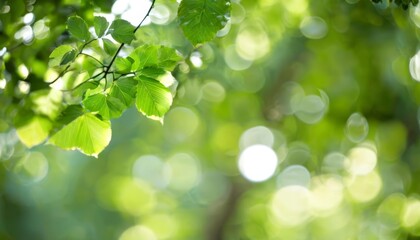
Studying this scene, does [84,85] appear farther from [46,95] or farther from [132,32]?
[46,95]

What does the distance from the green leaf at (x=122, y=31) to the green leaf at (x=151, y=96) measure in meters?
0.05

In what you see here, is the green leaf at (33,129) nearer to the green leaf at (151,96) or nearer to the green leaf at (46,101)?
the green leaf at (46,101)

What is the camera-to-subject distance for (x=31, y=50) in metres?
1.14

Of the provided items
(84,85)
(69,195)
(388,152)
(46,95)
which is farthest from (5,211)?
(84,85)

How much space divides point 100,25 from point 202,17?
132 millimetres

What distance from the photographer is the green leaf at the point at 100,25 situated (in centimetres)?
77

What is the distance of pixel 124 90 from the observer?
2.53ft

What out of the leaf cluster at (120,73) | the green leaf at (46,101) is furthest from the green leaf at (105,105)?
the green leaf at (46,101)

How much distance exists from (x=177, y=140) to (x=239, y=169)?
3.29ft

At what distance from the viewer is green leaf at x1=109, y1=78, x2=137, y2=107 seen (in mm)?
770

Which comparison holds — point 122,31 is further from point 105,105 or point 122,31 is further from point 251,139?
point 251,139

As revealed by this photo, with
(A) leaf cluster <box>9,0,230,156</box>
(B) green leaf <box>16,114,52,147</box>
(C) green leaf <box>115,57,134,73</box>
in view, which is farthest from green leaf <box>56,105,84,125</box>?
(B) green leaf <box>16,114,52,147</box>

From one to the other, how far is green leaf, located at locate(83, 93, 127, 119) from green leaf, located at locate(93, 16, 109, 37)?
8cm

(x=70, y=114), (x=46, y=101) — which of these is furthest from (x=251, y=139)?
(x=70, y=114)
